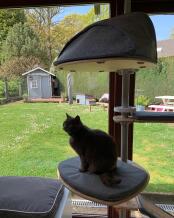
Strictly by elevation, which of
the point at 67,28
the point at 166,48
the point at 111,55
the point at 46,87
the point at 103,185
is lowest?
the point at 103,185

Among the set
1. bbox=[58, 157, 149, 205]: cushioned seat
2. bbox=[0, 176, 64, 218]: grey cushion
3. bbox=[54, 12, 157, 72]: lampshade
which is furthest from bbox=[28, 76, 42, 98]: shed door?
bbox=[54, 12, 157, 72]: lampshade

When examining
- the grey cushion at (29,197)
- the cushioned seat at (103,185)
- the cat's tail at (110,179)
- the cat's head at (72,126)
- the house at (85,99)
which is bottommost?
the grey cushion at (29,197)

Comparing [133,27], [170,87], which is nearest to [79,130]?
[133,27]

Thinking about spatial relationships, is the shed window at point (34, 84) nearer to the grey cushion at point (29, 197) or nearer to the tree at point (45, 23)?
the tree at point (45, 23)

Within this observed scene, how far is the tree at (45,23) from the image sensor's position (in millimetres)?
1774

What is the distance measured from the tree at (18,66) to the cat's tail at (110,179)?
108 centimetres

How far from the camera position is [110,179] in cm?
109

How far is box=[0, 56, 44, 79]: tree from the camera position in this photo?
1895 mm

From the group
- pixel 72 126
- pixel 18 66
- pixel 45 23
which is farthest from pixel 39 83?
pixel 72 126

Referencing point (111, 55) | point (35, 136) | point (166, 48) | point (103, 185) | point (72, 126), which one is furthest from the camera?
point (35, 136)

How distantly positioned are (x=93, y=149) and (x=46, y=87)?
920 millimetres

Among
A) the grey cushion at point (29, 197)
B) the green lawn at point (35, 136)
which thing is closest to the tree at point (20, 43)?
the green lawn at point (35, 136)

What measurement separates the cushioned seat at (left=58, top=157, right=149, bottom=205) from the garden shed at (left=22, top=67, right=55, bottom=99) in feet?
2.62

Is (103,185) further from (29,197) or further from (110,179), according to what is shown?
(29,197)
